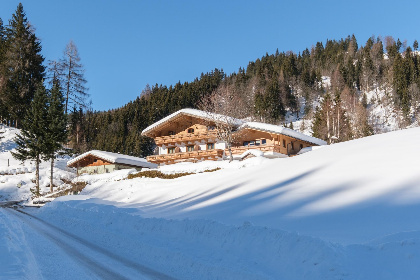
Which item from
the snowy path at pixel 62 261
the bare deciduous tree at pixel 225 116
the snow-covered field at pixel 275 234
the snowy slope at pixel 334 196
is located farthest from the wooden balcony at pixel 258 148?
the snowy path at pixel 62 261

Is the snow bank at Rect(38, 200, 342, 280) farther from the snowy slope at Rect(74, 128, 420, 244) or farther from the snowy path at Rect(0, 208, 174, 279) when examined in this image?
the snowy slope at Rect(74, 128, 420, 244)

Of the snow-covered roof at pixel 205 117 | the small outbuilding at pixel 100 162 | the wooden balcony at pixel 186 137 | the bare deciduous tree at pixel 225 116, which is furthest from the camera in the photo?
the small outbuilding at pixel 100 162

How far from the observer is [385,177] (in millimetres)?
12516

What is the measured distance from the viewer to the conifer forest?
6081 centimetres

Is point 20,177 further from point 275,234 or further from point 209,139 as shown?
point 275,234

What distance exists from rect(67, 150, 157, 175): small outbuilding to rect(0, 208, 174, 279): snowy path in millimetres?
41869

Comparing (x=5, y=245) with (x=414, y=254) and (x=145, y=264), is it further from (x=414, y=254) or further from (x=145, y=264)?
(x=414, y=254)

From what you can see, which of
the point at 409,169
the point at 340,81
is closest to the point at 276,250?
the point at 409,169

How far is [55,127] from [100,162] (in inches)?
597

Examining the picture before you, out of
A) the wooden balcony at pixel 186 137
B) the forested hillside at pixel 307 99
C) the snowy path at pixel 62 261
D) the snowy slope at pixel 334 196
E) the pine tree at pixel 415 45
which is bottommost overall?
the snowy path at pixel 62 261

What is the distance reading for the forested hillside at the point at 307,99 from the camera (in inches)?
2990

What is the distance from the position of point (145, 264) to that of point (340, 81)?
357 ft

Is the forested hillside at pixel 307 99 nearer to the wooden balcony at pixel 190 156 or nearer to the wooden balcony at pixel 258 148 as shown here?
the wooden balcony at pixel 258 148

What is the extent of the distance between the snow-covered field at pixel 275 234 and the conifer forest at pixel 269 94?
109 feet
